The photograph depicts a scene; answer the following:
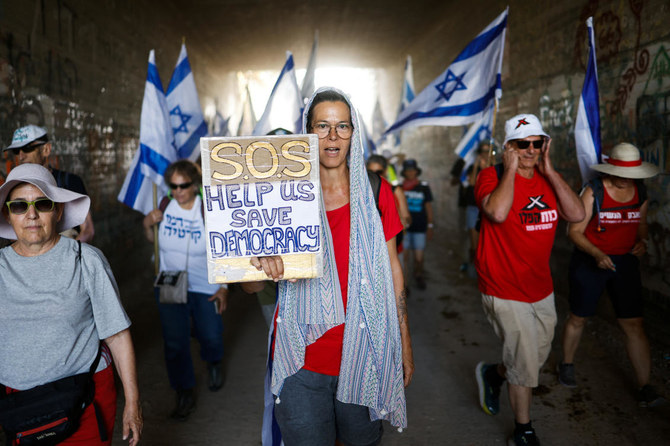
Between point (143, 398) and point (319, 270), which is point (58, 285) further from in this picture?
point (143, 398)

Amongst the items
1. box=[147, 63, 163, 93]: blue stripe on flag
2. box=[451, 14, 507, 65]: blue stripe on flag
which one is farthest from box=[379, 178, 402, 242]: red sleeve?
box=[451, 14, 507, 65]: blue stripe on flag

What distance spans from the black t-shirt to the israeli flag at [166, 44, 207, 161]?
3.24 metres

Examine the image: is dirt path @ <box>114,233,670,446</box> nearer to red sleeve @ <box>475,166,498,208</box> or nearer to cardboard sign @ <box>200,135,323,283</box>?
red sleeve @ <box>475,166,498,208</box>

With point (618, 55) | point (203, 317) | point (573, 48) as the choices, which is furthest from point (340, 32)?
point (203, 317)

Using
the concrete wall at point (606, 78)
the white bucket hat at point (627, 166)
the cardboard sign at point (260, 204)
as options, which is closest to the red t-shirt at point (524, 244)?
the white bucket hat at point (627, 166)

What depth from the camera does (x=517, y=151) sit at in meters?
3.17

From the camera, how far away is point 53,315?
2.01 meters

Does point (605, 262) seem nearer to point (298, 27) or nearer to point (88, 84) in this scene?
point (88, 84)

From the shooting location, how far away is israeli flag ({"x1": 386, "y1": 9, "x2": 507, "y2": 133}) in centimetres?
504

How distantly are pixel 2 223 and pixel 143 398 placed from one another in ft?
8.05

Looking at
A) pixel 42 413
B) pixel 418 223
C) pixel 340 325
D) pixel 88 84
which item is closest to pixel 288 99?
pixel 418 223

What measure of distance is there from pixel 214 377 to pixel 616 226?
3.54 meters

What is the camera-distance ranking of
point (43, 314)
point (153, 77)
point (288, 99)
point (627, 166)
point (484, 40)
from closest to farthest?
point (43, 314) → point (627, 166) → point (153, 77) → point (484, 40) → point (288, 99)

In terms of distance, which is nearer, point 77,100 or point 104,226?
point 77,100
